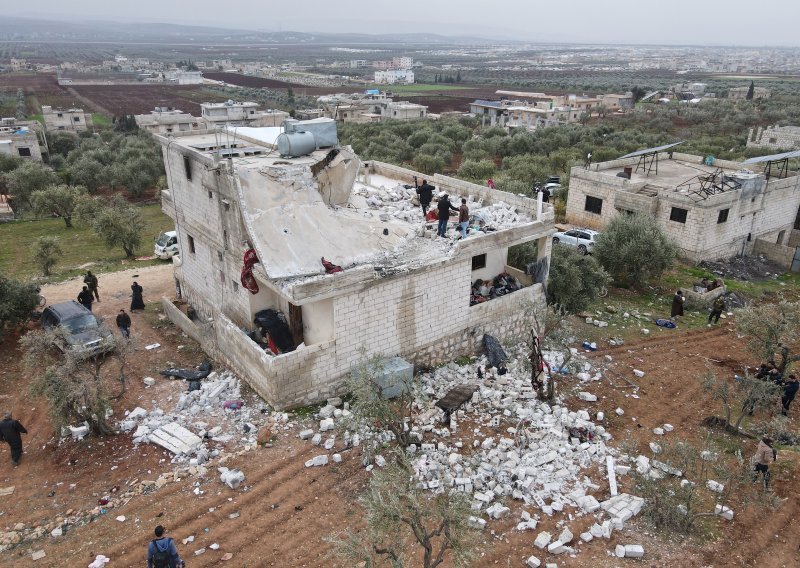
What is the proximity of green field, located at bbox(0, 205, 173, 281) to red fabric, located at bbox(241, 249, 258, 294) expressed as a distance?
14.4 m

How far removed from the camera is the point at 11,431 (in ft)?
39.0

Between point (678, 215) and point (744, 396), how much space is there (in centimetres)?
1499

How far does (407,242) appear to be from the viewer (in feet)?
51.0

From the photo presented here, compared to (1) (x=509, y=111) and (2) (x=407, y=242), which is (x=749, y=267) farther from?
(1) (x=509, y=111)

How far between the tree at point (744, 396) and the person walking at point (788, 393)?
8.0 inches

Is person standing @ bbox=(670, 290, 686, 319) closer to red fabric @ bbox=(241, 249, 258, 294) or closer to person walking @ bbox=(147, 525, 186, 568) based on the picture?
red fabric @ bbox=(241, 249, 258, 294)

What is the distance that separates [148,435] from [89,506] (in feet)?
7.05

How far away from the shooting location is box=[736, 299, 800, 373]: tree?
47.8ft

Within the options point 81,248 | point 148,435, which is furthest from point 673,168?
point 81,248

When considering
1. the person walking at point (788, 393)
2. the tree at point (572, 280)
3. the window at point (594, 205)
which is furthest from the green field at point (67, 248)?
the person walking at point (788, 393)

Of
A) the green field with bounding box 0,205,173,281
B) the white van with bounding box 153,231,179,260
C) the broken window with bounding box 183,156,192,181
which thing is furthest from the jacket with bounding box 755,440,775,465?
the green field with bounding box 0,205,173,281

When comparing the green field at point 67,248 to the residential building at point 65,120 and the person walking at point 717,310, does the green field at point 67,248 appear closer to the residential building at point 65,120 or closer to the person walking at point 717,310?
the person walking at point 717,310

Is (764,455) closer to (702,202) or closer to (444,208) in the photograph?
(444,208)

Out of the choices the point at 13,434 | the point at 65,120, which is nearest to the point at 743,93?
the point at 65,120
